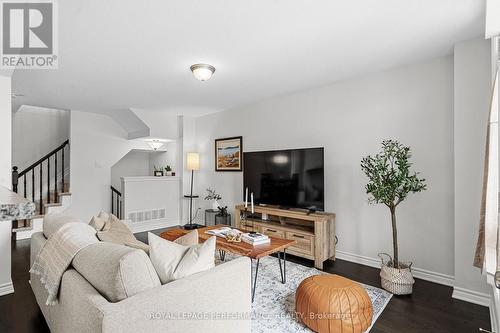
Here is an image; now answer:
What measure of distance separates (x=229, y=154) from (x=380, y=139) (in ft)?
9.16

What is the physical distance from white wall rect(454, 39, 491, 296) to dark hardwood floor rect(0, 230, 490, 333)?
0.22 meters

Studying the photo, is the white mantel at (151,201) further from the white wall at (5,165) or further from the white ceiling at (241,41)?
the white wall at (5,165)

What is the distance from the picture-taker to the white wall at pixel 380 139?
2.83 meters

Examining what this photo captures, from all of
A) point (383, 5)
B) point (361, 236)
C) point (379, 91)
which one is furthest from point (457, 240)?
point (383, 5)

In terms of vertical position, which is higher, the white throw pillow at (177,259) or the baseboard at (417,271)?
the white throw pillow at (177,259)

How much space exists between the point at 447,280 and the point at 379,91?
2252mm

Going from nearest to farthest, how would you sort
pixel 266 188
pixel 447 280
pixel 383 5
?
pixel 383 5
pixel 447 280
pixel 266 188

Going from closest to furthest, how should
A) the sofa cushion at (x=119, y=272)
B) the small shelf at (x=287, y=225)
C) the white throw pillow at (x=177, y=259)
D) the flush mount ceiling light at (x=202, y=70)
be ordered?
the sofa cushion at (x=119, y=272) < the white throw pillow at (x=177, y=259) < the flush mount ceiling light at (x=202, y=70) < the small shelf at (x=287, y=225)

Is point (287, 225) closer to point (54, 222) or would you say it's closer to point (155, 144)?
point (54, 222)

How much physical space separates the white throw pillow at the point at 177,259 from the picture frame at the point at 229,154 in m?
3.39

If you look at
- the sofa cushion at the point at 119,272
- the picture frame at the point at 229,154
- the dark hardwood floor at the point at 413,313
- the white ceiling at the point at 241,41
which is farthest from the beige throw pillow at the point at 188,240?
the picture frame at the point at 229,154

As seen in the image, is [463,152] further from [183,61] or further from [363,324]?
[183,61]

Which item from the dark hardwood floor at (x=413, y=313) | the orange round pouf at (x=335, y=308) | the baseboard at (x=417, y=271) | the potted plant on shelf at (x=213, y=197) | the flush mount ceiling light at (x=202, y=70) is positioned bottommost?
the dark hardwood floor at (x=413, y=313)

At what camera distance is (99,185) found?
555 centimetres
